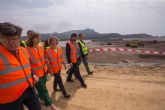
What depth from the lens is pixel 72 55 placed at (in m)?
8.10

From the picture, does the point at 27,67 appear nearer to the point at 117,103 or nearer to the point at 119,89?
the point at 117,103

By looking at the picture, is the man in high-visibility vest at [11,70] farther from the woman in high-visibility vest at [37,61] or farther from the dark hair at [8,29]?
the woman in high-visibility vest at [37,61]

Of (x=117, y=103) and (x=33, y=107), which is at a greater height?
(x=33, y=107)

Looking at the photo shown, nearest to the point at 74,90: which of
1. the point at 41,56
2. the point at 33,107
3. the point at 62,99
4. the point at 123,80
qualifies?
the point at 62,99

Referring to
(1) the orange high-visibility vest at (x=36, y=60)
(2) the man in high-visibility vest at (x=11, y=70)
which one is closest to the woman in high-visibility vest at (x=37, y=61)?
(1) the orange high-visibility vest at (x=36, y=60)

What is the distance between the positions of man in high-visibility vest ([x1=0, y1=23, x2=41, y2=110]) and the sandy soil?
2.97 meters

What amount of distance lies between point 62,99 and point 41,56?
2007 mm

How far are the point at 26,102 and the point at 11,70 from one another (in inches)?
28.7

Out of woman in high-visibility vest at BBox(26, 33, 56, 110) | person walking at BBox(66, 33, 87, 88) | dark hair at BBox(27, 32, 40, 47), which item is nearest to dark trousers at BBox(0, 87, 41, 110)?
woman in high-visibility vest at BBox(26, 33, 56, 110)

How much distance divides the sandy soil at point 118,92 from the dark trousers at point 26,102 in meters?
2.56

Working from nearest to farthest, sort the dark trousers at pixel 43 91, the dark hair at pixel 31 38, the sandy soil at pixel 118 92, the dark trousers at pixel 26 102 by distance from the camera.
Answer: the dark trousers at pixel 26 102 < the dark hair at pixel 31 38 < the dark trousers at pixel 43 91 < the sandy soil at pixel 118 92

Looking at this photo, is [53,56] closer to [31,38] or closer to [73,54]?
[31,38]

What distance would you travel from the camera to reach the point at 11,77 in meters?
3.15

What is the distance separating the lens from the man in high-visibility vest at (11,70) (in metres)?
3.11
